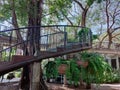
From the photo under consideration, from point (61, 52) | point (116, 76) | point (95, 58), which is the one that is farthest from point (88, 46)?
point (116, 76)

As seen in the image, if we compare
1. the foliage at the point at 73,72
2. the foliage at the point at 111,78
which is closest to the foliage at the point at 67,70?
the foliage at the point at 73,72

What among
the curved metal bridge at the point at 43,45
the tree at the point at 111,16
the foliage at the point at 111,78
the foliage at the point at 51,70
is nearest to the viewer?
the curved metal bridge at the point at 43,45

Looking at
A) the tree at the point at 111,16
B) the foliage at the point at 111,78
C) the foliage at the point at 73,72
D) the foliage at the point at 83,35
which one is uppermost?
the tree at the point at 111,16

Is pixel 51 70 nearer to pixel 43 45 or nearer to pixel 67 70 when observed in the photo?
pixel 67 70

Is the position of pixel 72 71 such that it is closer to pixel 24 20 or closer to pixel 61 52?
pixel 61 52

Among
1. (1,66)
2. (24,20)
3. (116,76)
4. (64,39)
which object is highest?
(24,20)

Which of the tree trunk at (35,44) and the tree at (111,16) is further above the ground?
the tree at (111,16)

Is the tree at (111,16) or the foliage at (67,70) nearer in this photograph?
the foliage at (67,70)

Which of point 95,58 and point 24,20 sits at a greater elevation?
point 24,20

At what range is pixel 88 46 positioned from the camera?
8.68 m

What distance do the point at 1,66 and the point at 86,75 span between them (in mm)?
4302

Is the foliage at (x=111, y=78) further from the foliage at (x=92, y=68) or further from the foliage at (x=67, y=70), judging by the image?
the foliage at (x=67, y=70)

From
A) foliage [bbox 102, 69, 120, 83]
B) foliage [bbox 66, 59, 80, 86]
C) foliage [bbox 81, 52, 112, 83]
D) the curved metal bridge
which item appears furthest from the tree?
foliage [bbox 66, 59, 80, 86]

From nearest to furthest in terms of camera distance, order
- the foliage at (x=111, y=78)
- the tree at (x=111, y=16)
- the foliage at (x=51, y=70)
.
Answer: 1. the foliage at (x=51, y=70)
2. the foliage at (x=111, y=78)
3. the tree at (x=111, y=16)
